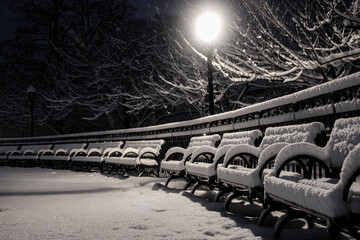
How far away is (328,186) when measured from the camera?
2.32 meters

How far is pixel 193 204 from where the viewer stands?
5.09 meters

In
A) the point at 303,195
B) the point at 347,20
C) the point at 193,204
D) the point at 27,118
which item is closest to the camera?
the point at 303,195

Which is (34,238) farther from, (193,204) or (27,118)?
(27,118)

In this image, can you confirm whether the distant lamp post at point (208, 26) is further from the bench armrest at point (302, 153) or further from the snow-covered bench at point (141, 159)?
the bench armrest at point (302, 153)

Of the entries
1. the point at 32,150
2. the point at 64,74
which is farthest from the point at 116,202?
the point at 64,74

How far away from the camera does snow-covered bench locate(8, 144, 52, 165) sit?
52.7ft

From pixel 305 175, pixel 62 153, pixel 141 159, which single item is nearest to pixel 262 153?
pixel 305 175

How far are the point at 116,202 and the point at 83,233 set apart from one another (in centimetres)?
196

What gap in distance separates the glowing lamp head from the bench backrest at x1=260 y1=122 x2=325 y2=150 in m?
5.01

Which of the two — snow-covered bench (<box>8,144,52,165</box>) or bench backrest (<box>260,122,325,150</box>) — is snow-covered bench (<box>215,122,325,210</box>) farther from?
snow-covered bench (<box>8,144,52,165</box>)

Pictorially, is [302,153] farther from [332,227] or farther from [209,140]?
[209,140]

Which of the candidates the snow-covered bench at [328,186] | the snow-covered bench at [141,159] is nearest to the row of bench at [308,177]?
the snow-covered bench at [328,186]

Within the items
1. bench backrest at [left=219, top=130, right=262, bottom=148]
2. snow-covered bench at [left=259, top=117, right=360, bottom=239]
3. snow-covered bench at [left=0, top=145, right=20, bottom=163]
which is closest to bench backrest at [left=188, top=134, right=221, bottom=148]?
bench backrest at [left=219, top=130, right=262, bottom=148]

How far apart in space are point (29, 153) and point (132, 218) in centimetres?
1489
